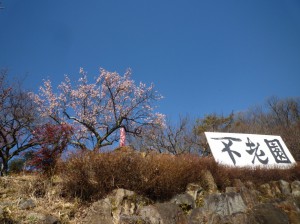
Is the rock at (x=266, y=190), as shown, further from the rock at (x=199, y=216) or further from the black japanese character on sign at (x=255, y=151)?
the rock at (x=199, y=216)


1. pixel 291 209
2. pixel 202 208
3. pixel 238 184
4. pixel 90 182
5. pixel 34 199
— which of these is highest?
pixel 90 182

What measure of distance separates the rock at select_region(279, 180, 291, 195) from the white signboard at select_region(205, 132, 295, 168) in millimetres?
827

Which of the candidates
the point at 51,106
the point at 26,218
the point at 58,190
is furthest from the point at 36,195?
the point at 51,106

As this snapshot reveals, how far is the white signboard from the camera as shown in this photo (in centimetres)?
787

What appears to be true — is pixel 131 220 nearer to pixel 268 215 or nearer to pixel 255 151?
pixel 268 215

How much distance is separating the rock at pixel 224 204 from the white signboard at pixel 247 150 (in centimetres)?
163

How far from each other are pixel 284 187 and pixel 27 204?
296 inches

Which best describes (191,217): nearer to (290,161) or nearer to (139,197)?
(139,197)

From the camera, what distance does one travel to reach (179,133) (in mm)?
18375

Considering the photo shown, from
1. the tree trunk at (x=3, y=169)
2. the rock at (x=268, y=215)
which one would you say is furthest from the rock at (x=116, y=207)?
the tree trunk at (x=3, y=169)

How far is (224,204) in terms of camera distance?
18.7ft

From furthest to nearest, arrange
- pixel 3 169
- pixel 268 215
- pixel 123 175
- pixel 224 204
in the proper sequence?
pixel 3 169
pixel 224 204
pixel 268 215
pixel 123 175

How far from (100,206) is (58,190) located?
1336mm

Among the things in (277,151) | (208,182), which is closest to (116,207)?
(208,182)
